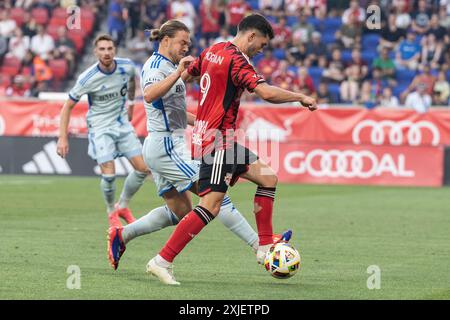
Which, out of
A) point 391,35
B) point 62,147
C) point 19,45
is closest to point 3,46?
point 19,45

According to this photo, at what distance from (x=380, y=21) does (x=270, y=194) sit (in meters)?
17.5

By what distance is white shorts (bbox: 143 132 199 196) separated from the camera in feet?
30.8

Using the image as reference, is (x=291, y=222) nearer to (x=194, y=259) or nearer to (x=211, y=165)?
(x=194, y=259)

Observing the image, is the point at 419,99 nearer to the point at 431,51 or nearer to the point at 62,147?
the point at 431,51

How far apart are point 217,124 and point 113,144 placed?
16.8 feet

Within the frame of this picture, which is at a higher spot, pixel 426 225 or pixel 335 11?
pixel 335 11

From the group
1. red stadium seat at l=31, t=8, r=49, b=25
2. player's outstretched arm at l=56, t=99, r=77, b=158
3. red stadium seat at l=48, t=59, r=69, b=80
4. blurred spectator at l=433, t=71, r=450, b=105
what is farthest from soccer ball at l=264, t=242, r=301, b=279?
red stadium seat at l=31, t=8, r=49, b=25

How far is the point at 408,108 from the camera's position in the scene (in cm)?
2267

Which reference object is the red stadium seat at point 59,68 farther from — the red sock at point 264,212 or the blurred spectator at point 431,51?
the red sock at point 264,212

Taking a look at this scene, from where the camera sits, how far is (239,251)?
11.1 meters

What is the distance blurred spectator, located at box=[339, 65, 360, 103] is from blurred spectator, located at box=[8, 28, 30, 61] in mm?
8831

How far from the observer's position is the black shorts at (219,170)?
8633 millimetres
